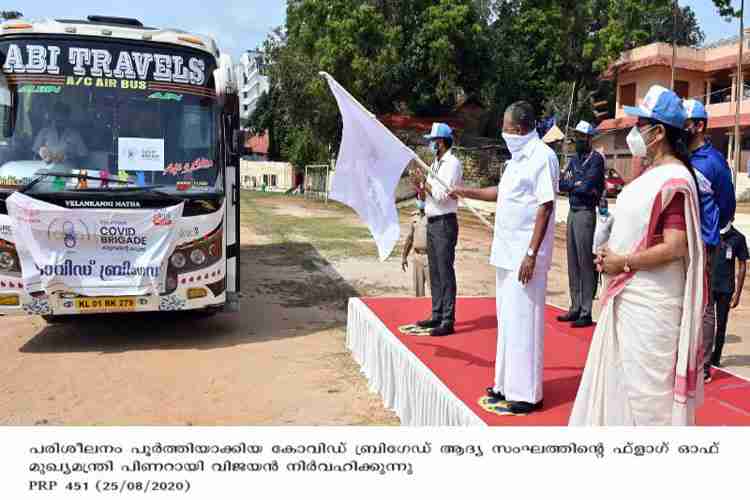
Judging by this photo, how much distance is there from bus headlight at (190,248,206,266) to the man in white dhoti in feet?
11.4

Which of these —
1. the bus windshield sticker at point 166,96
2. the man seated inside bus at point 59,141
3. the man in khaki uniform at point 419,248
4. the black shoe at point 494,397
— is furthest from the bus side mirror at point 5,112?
the black shoe at point 494,397

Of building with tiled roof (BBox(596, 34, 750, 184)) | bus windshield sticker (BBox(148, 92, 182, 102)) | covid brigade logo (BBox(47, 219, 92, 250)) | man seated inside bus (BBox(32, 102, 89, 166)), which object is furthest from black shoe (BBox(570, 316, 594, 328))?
building with tiled roof (BBox(596, 34, 750, 184))

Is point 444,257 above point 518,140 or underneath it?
underneath

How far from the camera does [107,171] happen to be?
6141 millimetres

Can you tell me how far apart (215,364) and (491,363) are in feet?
8.95

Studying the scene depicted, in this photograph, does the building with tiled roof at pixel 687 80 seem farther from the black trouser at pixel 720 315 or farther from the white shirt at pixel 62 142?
the white shirt at pixel 62 142

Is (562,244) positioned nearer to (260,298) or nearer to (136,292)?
(260,298)

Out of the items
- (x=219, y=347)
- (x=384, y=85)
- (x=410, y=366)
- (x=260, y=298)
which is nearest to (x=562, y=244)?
(x=260, y=298)

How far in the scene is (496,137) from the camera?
32656mm

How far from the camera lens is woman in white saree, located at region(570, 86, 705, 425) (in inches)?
108

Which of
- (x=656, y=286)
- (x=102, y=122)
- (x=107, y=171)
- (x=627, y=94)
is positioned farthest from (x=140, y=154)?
(x=627, y=94)

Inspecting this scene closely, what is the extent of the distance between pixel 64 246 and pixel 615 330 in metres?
4.88

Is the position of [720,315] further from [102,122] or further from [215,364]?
[102,122]

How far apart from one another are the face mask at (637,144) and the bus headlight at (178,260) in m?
4.43
